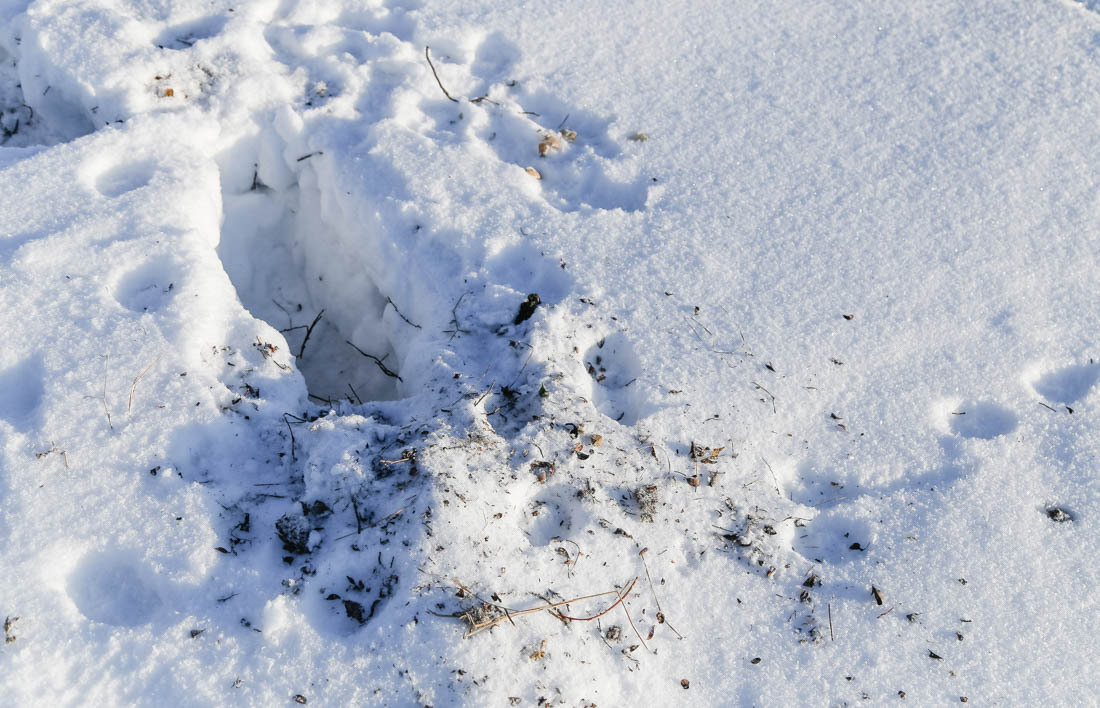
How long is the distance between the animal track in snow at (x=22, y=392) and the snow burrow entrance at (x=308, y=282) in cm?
84

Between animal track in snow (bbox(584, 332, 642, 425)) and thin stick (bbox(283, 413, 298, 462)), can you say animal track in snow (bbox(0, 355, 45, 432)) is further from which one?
animal track in snow (bbox(584, 332, 642, 425))

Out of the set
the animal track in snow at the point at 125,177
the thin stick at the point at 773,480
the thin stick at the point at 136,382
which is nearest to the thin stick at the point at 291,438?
the thin stick at the point at 136,382

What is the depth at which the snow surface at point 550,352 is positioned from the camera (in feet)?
6.27

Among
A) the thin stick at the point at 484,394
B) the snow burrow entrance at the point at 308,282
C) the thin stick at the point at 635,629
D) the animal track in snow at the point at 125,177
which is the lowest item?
the snow burrow entrance at the point at 308,282

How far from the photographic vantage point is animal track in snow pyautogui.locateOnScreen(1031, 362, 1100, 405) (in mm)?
2463

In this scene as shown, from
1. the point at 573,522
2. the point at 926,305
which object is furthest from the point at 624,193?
the point at 573,522

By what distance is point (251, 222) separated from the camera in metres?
3.03

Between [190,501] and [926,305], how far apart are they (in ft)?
7.67

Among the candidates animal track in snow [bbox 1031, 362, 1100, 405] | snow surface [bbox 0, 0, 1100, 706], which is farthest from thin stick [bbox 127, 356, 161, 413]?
animal track in snow [bbox 1031, 362, 1100, 405]

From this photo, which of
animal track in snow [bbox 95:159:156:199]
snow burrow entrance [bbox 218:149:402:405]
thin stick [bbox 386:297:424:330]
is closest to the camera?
thin stick [bbox 386:297:424:330]

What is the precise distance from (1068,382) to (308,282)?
271cm

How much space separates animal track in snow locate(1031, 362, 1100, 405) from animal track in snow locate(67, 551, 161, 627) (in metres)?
2.65

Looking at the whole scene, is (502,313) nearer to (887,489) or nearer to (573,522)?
(573,522)

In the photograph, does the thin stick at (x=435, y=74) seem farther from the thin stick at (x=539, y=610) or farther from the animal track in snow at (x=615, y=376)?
the thin stick at (x=539, y=610)
